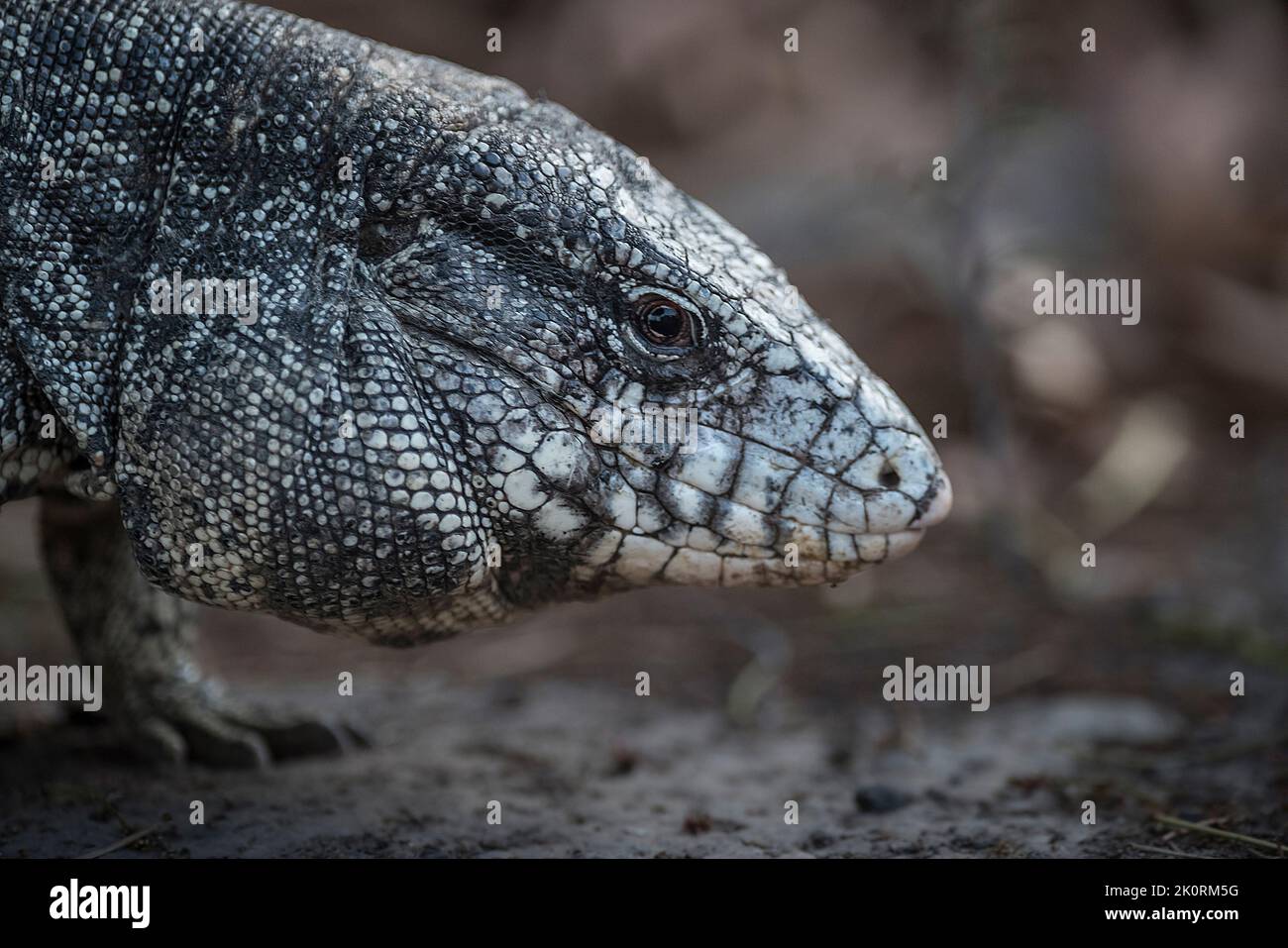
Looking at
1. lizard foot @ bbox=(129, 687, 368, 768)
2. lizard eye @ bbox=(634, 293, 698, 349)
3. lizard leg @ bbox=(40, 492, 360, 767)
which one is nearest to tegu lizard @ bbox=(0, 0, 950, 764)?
lizard eye @ bbox=(634, 293, 698, 349)

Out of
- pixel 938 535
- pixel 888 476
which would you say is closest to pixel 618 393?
pixel 888 476

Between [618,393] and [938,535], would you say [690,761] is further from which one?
[938,535]

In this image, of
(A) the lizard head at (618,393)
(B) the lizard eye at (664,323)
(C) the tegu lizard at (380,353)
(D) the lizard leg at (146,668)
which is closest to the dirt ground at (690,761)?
(D) the lizard leg at (146,668)

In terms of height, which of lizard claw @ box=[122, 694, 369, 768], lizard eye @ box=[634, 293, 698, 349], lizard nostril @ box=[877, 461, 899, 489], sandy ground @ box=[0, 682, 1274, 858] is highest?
lizard eye @ box=[634, 293, 698, 349]

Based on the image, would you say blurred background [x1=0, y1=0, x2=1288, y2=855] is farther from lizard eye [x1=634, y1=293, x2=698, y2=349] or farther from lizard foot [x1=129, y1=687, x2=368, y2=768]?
lizard eye [x1=634, y1=293, x2=698, y2=349]

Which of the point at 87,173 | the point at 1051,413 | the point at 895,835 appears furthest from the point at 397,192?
the point at 1051,413

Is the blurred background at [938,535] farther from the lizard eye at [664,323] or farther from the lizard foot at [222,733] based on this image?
the lizard eye at [664,323]

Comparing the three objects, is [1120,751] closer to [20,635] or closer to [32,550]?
[20,635]
